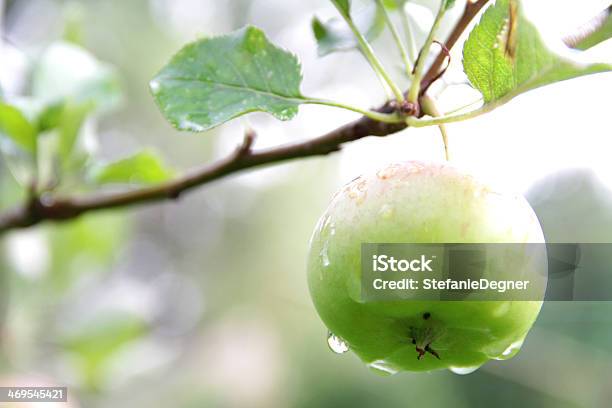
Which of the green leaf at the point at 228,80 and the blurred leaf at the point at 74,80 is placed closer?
the green leaf at the point at 228,80

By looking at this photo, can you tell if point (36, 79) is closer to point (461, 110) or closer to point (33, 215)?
point (33, 215)

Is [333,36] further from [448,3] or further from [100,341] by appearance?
[100,341]

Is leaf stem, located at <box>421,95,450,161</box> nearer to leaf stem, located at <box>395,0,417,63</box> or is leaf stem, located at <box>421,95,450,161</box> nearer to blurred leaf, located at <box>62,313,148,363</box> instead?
leaf stem, located at <box>395,0,417,63</box>

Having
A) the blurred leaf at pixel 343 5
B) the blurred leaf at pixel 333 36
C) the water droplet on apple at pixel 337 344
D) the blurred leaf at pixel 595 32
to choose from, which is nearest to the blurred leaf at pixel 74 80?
the blurred leaf at pixel 333 36

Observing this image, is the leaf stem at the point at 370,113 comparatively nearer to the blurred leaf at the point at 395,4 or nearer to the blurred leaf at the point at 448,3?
the blurred leaf at the point at 448,3

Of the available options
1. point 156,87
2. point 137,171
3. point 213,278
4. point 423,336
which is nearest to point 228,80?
point 156,87
